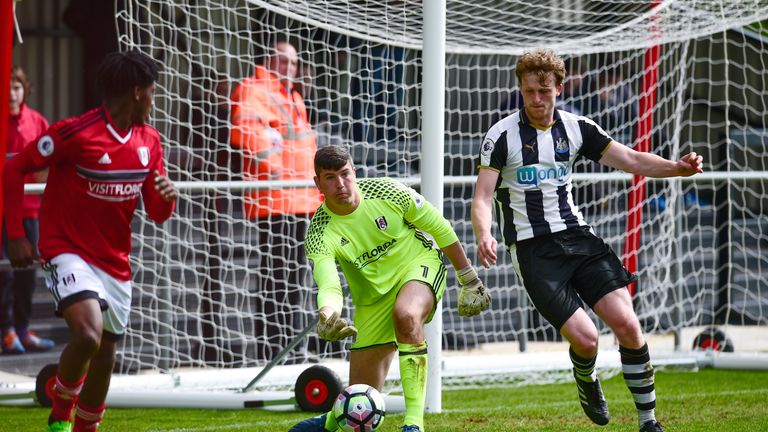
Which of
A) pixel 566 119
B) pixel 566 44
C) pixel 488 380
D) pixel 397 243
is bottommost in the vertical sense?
pixel 488 380

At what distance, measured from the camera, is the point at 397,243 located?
594 centimetres

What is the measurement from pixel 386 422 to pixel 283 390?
141cm

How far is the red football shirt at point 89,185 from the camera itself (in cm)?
562

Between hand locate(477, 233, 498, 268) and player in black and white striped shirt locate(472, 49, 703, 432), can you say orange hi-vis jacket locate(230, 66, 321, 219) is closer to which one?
player in black and white striped shirt locate(472, 49, 703, 432)

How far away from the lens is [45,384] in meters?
7.50

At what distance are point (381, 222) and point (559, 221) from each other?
912 mm

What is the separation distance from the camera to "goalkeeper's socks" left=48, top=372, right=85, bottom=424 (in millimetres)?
5680

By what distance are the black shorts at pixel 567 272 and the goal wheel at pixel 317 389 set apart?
5.66 ft

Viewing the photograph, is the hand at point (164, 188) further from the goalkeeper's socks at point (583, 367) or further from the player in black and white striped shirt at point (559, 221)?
the goalkeeper's socks at point (583, 367)

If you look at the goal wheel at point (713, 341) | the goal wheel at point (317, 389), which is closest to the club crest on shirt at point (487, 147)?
the goal wheel at point (317, 389)

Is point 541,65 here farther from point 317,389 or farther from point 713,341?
point 713,341

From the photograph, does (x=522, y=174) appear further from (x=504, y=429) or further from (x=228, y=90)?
(x=228, y=90)

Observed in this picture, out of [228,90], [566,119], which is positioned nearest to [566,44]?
[228,90]

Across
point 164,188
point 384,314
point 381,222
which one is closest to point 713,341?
point 384,314
